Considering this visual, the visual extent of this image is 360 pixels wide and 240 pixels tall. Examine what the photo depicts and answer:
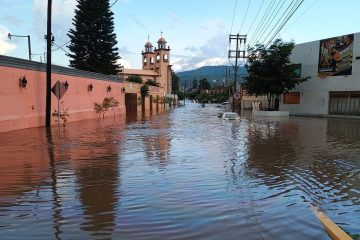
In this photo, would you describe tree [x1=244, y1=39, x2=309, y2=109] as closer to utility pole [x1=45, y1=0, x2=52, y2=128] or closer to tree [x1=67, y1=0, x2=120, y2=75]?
tree [x1=67, y1=0, x2=120, y2=75]

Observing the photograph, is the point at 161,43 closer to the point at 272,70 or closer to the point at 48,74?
the point at 272,70

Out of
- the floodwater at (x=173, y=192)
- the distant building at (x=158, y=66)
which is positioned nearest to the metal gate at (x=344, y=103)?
the floodwater at (x=173, y=192)

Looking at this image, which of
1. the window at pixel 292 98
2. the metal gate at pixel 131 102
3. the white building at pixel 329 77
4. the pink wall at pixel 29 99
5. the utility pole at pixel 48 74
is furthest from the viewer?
the metal gate at pixel 131 102

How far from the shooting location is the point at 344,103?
156 ft

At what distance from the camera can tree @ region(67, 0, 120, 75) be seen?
184 ft

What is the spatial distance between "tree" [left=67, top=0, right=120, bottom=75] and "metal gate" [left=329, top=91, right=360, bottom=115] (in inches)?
1113

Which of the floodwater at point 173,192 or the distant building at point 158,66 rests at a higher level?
the distant building at point 158,66

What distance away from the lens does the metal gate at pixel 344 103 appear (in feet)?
152

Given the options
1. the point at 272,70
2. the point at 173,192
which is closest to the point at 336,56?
the point at 272,70

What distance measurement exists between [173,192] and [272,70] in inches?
1765

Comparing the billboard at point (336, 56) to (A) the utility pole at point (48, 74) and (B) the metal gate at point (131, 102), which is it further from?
(A) the utility pole at point (48, 74)

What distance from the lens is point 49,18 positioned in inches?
989

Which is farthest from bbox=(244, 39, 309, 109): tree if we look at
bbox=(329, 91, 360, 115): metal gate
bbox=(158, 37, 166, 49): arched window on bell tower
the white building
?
bbox=(158, 37, 166, 49): arched window on bell tower

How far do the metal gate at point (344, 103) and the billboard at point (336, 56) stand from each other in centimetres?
233
